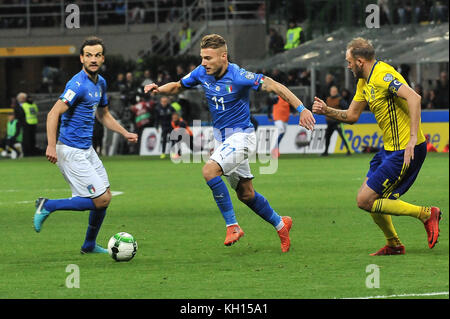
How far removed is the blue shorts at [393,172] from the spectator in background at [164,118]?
19.2 metres

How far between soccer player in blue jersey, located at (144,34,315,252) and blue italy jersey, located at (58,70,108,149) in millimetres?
538

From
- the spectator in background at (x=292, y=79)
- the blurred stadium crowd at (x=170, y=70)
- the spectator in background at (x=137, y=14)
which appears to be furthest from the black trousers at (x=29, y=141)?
the spectator in background at (x=137, y=14)

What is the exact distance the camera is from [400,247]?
1016cm

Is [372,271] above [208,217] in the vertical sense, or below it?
above

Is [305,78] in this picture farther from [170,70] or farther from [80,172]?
[80,172]

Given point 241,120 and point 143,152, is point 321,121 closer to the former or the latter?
point 143,152

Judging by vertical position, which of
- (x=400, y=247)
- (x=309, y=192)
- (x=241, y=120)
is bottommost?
(x=309, y=192)

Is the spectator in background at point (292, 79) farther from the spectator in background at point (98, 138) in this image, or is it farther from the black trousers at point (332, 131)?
the spectator in background at point (98, 138)

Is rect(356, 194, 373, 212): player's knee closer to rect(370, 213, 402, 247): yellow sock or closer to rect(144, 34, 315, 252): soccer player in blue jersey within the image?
rect(370, 213, 402, 247): yellow sock

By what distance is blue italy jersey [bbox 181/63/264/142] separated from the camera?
10.4 metres

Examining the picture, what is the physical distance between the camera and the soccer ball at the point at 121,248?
9953mm

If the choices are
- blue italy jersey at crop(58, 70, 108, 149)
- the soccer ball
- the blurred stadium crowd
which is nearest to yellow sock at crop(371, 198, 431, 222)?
the soccer ball
